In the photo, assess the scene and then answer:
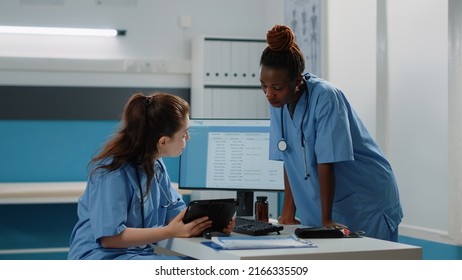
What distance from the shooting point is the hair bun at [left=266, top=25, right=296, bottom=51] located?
2268mm

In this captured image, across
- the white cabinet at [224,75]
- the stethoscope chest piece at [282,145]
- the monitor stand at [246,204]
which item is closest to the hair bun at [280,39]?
the stethoscope chest piece at [282,145]

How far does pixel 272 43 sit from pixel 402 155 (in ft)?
5.38

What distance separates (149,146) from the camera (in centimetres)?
226

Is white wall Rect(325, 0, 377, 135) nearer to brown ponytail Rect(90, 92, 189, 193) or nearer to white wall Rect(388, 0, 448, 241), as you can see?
white wall Rect(388, 0, 448, 241)

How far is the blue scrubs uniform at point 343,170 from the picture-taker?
7.60ft

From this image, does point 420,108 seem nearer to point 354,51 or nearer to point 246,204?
point 354,51

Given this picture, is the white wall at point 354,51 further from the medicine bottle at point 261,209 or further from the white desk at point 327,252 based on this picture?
the white desk at point 327,252

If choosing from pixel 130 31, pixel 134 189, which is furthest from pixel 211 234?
pixel 130 31

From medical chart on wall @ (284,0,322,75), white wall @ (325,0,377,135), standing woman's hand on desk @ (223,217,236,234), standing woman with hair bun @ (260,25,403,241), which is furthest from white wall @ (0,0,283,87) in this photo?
standing woman's hand on desk @ (223,217,236,234)

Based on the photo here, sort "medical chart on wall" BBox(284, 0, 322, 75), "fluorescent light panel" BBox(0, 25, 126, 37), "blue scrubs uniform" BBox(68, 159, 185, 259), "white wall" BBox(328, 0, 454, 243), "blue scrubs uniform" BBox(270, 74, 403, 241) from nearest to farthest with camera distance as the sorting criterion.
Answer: "blue scrubs uniform" BBox(68, 159, 185, 259)
"blue scrubs uniform" BBox(270, 74, 403, 241)
"white wall" BBox(328, 0, 454, 243)
"medical chart on wall" BBox(284, 0, 322, 75)
"fluorescent light panel" BBox(0, 25, 126, 37)

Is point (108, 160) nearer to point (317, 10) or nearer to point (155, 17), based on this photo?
point (317, 10)

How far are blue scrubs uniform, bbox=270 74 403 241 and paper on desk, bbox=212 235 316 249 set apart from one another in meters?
0.41

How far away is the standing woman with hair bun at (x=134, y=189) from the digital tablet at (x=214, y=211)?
2 centimetres
